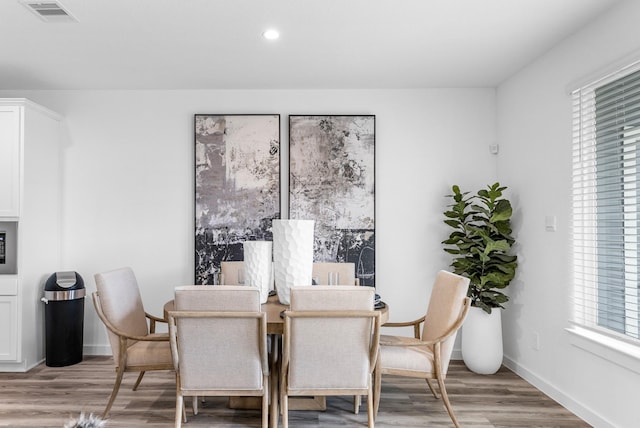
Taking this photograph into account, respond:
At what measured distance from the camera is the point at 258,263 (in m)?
2.89

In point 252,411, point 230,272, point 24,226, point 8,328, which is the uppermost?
point 24,226

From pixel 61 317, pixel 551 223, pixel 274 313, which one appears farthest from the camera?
pixel 61 317

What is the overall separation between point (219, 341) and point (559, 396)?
2.54 m

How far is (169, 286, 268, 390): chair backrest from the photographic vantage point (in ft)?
7.38

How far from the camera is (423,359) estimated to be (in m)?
2.66

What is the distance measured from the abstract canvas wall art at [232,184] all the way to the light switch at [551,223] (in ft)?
7.81

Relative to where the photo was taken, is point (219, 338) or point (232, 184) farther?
point (232, 184)

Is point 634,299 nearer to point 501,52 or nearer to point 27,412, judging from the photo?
point 501,52

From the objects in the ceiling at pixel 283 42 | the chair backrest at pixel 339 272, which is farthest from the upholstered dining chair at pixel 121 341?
the ceiling at pixel 283 42

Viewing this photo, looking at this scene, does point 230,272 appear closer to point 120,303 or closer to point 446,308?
point 120,303

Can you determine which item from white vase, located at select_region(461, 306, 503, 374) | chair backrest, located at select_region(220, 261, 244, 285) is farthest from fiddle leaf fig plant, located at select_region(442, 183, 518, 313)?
chair backrest, located at select_region(220, 261, 244, 285)

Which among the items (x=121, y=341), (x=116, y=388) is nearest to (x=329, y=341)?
(x=121, y=341)

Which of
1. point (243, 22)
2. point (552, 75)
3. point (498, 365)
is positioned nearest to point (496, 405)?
point (498, 365)

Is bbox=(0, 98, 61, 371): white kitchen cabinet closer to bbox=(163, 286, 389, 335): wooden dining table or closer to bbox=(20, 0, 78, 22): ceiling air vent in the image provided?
bbox=(20, 0, 78, 22): ceiling air vent
